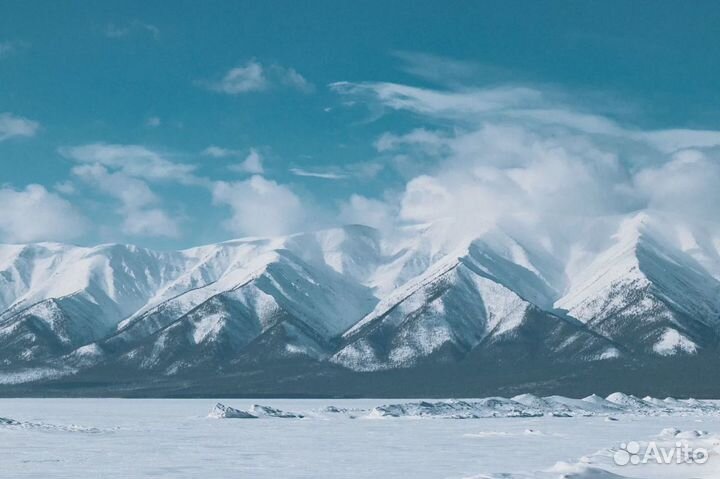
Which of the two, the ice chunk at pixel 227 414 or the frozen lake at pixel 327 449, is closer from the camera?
the frozen lake at pixel 327 449

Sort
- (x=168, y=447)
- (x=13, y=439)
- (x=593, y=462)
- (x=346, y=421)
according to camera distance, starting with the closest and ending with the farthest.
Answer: (x=593, y=462)
(x=168, y=447)
(x=13, y=439)
(x=346, y=421)

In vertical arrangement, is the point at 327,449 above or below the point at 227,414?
below

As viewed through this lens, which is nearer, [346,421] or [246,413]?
[346,421]

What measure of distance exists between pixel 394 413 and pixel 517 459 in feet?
274

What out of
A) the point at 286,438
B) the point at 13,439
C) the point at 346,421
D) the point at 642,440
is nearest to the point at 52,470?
→ the point at 13,439

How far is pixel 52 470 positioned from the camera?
7200cm

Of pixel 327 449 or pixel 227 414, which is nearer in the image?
pixel 327 449

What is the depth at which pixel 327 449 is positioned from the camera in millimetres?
92625

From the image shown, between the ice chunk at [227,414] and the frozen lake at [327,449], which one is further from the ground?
the ice chunk at [227,414]

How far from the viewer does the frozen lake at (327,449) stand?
7069 cm

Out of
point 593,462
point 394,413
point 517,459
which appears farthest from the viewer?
point 394,413

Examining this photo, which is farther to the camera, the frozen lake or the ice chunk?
the ice chunk

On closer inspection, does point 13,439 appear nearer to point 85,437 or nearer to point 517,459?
point 85,437

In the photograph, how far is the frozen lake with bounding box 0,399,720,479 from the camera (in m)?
70.7
